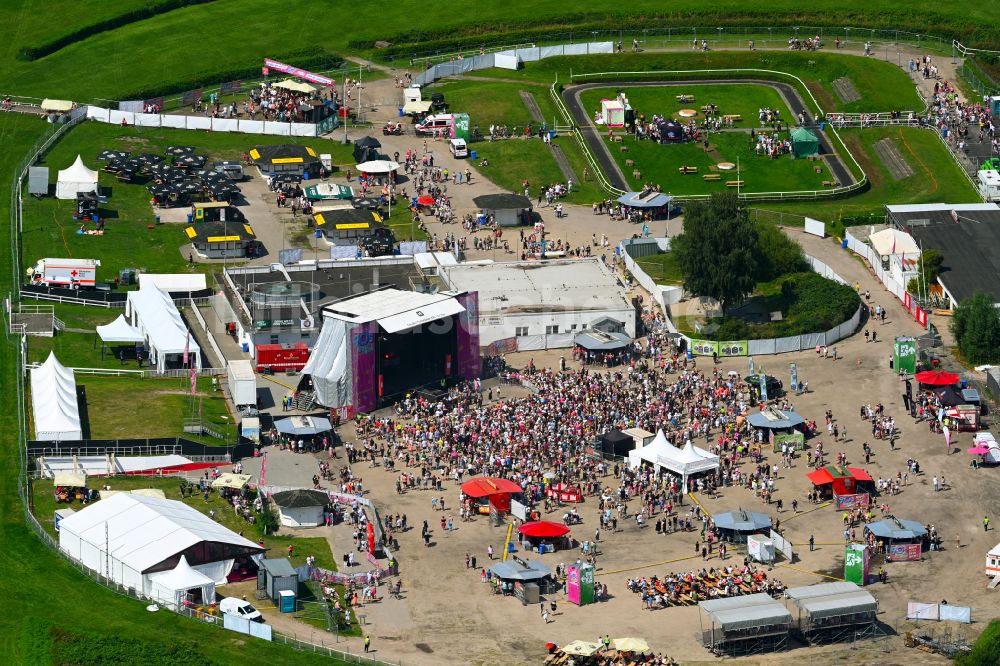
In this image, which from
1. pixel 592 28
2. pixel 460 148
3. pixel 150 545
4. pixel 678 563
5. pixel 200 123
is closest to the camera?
pixel 150 545

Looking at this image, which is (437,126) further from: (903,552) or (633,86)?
(903,552)

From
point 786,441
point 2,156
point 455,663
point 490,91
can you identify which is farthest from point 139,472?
point 490,91

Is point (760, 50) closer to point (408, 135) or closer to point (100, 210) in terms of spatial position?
point (408, 135)

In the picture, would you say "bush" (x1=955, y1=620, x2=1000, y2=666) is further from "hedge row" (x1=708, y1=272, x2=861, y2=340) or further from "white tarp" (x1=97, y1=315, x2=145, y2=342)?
"white tarp" (x1=97, y1=315, x2=145, y2=342)

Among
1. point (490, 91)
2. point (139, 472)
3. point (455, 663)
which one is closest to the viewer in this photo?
point (455, 663)

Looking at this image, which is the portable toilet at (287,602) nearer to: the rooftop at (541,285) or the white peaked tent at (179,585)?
the white peaked tent at (179,585)

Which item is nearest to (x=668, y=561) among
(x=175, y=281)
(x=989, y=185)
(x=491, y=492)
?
(x=491, y=492)
